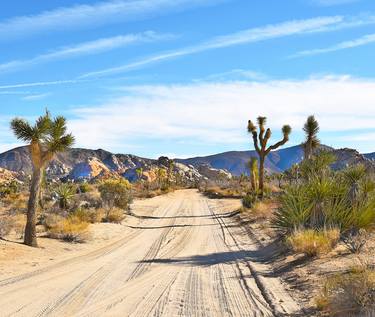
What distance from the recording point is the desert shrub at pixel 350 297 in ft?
23.3

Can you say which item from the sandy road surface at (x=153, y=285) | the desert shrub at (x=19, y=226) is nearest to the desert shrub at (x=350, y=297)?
the sandy road surface at (x=153, y=285)

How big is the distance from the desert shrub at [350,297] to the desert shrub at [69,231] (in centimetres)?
1214

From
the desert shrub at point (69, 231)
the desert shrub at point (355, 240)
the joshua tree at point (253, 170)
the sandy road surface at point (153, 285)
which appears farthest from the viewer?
the joshua tree at point (253, 170)

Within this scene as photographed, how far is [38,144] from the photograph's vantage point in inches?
685

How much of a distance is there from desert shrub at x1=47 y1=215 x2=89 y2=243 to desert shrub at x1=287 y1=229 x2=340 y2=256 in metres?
8.62

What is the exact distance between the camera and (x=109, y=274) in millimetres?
11609

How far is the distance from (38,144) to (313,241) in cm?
997

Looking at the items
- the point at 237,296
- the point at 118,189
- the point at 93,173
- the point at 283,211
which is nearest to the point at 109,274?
the point at 237,296

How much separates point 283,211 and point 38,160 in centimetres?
842

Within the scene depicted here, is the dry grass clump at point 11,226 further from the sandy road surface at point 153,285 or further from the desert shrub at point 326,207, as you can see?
the desert shrub at point 326,207

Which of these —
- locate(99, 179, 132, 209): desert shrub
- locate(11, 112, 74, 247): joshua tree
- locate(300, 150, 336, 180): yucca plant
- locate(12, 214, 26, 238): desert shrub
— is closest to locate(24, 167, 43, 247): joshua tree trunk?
locate(11, 112, 74, 247): joshua tree

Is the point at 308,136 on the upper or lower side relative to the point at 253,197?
upper

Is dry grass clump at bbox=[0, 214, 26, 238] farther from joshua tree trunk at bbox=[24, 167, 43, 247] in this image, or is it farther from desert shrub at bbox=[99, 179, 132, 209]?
desert shrub at bbox=[99, 179, 132, 209]

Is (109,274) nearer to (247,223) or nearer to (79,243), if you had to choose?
(79,243)
